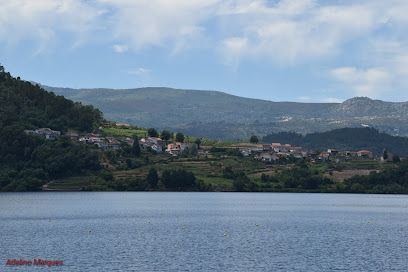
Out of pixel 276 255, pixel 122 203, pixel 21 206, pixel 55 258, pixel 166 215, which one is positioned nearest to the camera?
pixel 55 258

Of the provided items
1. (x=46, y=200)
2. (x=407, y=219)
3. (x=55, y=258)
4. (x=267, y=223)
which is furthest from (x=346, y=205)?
(x=55, y=258)

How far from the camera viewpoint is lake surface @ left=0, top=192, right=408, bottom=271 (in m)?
76.4

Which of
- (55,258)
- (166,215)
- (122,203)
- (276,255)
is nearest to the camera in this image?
(55,258)

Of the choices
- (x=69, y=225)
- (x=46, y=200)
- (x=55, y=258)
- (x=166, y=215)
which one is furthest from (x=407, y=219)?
(x=46, y=200)

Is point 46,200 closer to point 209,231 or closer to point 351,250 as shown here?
point 209,231

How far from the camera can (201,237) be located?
100 meters

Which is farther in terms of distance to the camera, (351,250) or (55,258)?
(351,250)

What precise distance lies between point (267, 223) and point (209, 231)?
19.7 meters

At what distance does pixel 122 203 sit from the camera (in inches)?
6727

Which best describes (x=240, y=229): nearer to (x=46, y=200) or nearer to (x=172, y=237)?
(x=172, y=237)

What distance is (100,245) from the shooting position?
89.0 m

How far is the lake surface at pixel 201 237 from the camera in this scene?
76.4 m

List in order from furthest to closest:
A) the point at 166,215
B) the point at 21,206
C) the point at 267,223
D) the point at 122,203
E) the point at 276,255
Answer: the point at 122,203
the point at 21,206
the point at 166,215
the point at 267,223
the point at 276,255

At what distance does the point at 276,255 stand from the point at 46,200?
359 feet
